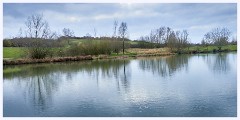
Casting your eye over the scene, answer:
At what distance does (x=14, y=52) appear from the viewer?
34.6 m

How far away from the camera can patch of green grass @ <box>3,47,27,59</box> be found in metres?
31.3

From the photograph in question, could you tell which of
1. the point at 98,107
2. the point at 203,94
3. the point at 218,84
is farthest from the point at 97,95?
the point at 218,84

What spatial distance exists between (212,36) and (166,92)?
48.5 m

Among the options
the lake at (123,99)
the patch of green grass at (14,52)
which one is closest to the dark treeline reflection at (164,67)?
the lake at (123,99)

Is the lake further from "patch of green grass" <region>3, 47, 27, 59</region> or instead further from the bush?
"patch of green grass" <region>3, 47, 27, 59</region>

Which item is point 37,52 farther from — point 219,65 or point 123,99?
point 123,99

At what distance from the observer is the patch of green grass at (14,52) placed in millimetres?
31258

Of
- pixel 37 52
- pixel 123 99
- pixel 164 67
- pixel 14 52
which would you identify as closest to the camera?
pixel 123 99

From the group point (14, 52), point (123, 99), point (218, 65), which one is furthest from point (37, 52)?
point (123, 99)

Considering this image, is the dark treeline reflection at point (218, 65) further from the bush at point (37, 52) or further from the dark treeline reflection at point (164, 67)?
the bush at point (37, 52)

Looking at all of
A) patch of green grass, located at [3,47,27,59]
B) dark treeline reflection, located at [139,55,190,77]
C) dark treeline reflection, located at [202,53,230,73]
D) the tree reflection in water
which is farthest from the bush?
the tree reflection in water

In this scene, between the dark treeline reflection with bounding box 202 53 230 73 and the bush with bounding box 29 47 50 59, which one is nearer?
the dark treeline reflection with bounding box 202 53 230 73

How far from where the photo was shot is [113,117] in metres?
7.48

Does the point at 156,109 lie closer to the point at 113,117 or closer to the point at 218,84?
the point at 113,117
